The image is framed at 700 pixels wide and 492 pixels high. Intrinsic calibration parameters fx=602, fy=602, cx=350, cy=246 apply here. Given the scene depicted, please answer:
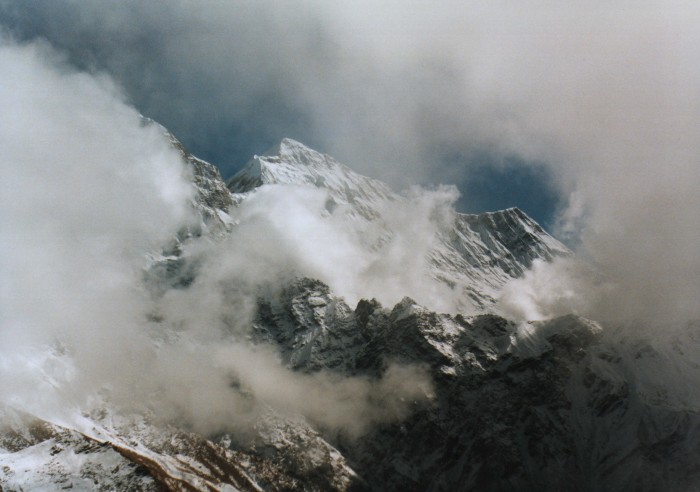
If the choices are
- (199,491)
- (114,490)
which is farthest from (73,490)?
(199,491)

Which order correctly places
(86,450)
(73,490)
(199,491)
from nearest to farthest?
(73,490) → (86,450) → (199,491)

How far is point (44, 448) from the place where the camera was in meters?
150

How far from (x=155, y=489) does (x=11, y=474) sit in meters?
33.8

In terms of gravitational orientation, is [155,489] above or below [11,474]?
above

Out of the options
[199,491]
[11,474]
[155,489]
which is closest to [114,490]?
[155,489]

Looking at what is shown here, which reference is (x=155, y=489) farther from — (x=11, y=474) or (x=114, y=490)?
(x=11, y=474)

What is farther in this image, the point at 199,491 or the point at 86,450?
the point at 199,491

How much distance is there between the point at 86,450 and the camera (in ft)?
490

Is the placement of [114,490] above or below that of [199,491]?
below

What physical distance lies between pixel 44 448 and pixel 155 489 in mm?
32801

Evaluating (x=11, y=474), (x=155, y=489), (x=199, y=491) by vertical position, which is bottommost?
(x=11, y=474)

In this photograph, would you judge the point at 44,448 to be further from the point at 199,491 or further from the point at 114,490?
the point at 199,491

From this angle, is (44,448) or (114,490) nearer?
(114,490)

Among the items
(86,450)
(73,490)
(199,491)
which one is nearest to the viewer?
(73,490)
